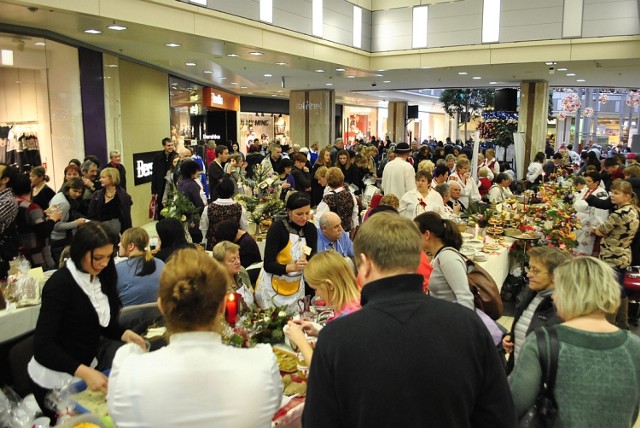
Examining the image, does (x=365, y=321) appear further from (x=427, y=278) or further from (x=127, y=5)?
(x=127, y=5)

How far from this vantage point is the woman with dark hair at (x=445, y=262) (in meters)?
3.29

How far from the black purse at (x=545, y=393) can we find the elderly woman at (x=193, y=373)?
3.52 feet

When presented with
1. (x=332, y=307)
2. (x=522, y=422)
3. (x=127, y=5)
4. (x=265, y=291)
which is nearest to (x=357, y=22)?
(x=127, y=5)

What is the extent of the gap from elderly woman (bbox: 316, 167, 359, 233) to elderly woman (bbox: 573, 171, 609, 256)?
299 centimetres

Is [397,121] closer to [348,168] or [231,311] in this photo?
[348,168]

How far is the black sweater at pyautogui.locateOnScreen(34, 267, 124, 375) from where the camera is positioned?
2.54 m

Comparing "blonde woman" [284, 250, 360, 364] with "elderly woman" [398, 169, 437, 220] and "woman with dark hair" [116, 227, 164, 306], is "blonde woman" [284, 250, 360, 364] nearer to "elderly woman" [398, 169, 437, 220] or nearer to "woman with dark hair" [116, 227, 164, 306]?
"woman with dark hair" [116, 227, 164, 306]

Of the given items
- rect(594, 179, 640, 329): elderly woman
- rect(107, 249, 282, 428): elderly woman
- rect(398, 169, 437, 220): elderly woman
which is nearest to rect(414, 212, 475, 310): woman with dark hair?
rect(107, 249, 282, 428): elderly woman

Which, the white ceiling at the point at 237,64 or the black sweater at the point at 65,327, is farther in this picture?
the white ceiling at the point at 237,64

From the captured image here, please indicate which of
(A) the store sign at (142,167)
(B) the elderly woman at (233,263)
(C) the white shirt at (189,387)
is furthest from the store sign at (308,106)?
(C) the white shirt at (189,387)

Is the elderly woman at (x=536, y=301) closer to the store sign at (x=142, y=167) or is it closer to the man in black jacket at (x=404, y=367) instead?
the man in black jacket at (x=404, y=367)

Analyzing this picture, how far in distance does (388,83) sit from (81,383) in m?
16.0

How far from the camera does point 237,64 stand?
12.5m

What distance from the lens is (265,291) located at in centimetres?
434
